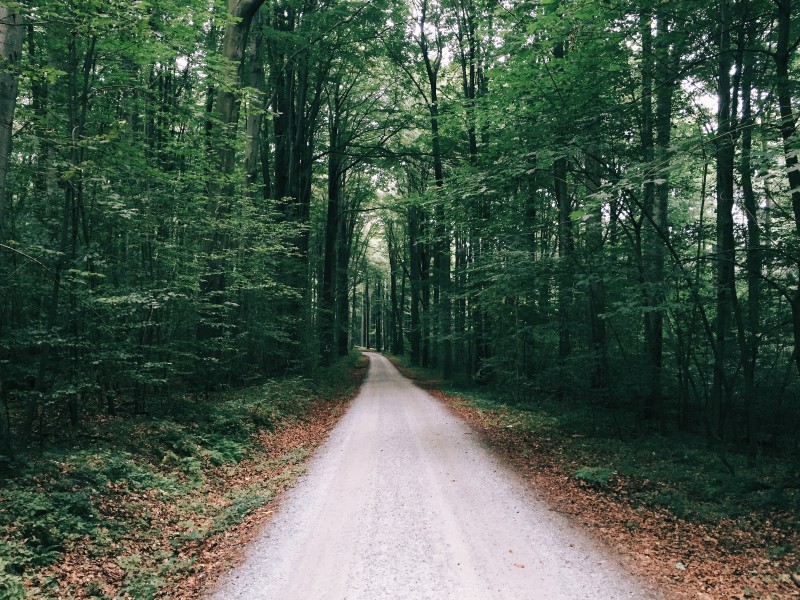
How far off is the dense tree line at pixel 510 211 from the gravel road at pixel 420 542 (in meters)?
3.49


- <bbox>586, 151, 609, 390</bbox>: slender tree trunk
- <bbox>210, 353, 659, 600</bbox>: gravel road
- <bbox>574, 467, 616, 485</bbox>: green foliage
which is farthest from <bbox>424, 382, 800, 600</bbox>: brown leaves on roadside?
<bbox>586, 151, 609, 390</bbox>: slender tree trunk

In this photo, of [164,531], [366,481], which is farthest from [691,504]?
[164,531]

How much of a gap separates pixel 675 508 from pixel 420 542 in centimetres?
354

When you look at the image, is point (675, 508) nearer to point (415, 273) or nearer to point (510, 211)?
point (510, 211)

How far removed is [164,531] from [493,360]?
1162 cm

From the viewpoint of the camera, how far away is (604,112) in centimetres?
741

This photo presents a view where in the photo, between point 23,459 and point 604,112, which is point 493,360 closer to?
point 604,112

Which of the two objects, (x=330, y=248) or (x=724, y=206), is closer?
(x=724, y=206)

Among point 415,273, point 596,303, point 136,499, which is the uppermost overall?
point 415,273

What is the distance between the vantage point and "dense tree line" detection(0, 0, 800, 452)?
19.8ft

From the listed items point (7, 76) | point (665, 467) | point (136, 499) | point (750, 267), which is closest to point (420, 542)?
point (136, 499)

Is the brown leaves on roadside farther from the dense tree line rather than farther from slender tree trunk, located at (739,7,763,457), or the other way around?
the dense tree line

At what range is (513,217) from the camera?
485 inches

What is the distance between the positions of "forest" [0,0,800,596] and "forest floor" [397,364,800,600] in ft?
2.18
